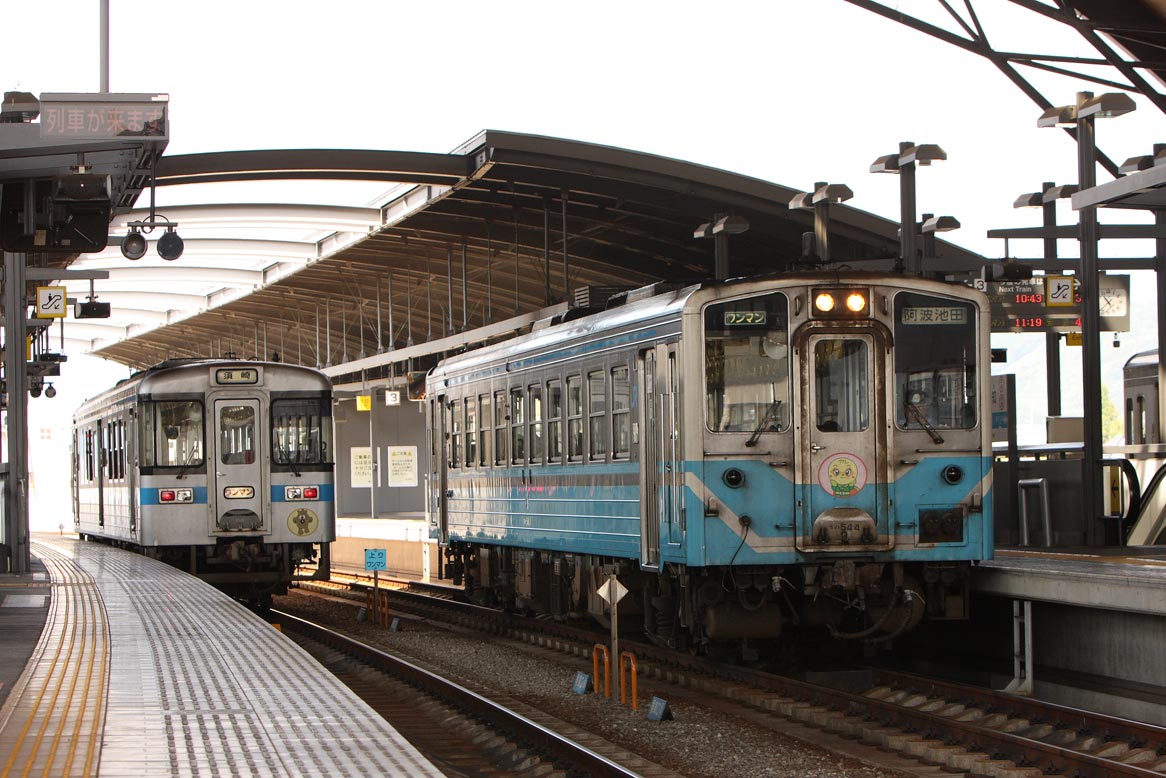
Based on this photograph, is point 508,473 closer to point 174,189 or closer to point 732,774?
point 732,774

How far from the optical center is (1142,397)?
2703 cm

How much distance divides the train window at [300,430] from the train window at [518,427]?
3.84 meters

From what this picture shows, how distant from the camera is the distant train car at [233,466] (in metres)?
19.4

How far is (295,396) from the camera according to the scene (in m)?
19.8

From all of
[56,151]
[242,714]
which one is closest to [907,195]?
[56,151]

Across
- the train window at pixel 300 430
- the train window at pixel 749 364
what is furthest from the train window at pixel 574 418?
the train window at pixel 300 430

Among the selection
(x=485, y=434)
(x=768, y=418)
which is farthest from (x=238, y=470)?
(x=768, y=418)

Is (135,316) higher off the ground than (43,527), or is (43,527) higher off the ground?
(135,316)

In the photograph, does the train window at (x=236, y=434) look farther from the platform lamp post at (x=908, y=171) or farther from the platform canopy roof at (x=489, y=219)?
the platform lamp post at (x=908, y=171)

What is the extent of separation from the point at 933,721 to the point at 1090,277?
8837mm

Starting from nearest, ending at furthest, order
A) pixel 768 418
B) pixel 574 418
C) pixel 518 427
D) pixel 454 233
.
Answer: pixel 768 418
pixel 574 418
pixel 518 427
pixel 454 233

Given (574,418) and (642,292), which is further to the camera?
(574,418)

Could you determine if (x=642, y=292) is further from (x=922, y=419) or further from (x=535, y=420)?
(x=922, y=419)

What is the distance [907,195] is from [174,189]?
1197 centimetres
